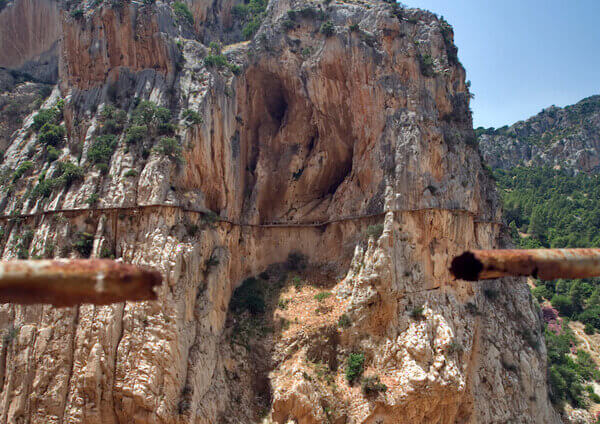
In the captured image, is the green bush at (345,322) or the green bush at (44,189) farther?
the green bush at (345,322)

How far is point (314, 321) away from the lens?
2519cm

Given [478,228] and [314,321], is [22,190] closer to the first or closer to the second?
[314,321]

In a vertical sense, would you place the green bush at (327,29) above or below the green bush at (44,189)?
above

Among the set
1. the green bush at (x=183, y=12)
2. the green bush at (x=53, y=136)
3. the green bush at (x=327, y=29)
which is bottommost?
the green bush at (x=53, y=136)

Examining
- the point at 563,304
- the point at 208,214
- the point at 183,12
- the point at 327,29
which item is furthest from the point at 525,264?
the point at 563,304

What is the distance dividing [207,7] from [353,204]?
27.8 meters

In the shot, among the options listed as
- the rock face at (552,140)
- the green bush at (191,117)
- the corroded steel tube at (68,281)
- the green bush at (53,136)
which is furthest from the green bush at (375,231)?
the rock face at (552,140)

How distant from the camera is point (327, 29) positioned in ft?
103

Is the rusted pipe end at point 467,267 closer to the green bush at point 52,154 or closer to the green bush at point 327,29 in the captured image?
the green bush at point 52,154

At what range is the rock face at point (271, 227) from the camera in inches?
786

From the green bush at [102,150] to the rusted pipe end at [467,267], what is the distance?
23848 millimetres

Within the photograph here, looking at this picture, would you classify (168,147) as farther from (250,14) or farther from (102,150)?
(250,14)

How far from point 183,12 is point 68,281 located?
37.9 meters

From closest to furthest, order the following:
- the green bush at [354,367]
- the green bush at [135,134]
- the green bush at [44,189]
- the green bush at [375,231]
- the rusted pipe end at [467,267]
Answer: the rusted pipe end at [467,267], the green bush at [354,367], the green bush at [44,189], the green bush at [135,134], the green bush at [375,231]
